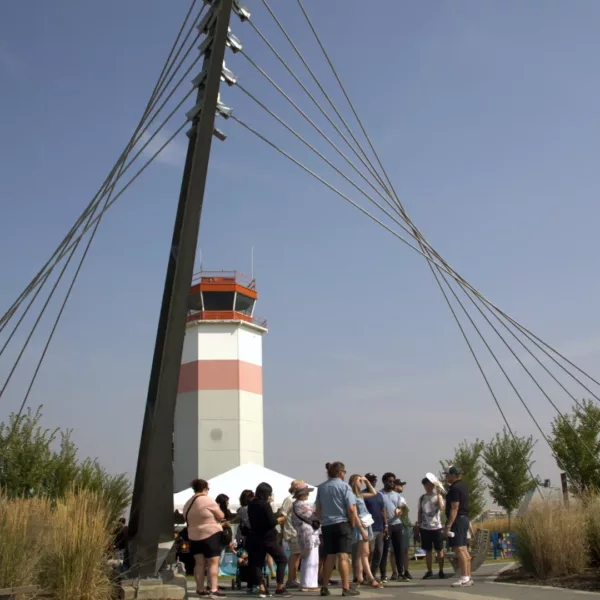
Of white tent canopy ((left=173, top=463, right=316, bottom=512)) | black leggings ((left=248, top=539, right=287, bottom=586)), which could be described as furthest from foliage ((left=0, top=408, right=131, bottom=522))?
black leggings ((left=248, top=539, right=287, bottom=586))

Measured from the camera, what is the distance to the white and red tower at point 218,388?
1351 inches

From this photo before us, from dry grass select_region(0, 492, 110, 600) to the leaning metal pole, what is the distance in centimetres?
112

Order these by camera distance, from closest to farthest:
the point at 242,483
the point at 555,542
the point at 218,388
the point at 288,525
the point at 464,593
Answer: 1. the point at 464,593
2. the point at 555,542
3. the point at 288,525
4. the point at 242,483
5. the point at 218,388

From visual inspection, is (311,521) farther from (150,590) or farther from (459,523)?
(150,590)

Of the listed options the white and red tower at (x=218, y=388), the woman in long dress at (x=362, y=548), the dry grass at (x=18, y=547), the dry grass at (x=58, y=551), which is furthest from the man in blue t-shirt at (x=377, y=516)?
the white and red tower at (x=218, y=388)

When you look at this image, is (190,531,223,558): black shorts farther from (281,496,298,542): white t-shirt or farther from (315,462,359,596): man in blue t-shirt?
(281,496,298,542): white t-shirt

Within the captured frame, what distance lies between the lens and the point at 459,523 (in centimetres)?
1078

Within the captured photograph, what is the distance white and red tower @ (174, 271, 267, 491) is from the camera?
34.3 meters

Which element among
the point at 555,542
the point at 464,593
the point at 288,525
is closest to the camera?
the point at 464,593

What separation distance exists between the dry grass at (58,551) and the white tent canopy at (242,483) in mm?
14249

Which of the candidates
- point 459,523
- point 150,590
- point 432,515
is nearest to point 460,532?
point 459,523

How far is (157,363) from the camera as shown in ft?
29.5

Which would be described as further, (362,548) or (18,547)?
(362,548)

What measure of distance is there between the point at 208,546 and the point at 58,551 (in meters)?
2.43
